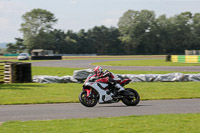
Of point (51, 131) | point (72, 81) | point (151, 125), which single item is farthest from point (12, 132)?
point (72, 81)

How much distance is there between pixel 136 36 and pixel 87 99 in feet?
347

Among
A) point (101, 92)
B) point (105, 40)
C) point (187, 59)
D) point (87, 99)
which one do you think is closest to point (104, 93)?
point (101, 92)

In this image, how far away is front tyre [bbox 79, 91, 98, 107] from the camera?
37.0 ft

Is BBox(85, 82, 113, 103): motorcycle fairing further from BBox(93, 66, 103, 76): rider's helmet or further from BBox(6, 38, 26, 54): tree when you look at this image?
BBox(6, 38, 26, 54): tree

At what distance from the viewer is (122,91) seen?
37.9 feet

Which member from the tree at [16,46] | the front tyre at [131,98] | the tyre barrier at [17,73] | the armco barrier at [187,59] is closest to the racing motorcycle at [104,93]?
the front tyre at [131,98]

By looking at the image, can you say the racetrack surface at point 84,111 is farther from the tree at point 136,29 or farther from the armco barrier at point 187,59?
the tree at point 136,29

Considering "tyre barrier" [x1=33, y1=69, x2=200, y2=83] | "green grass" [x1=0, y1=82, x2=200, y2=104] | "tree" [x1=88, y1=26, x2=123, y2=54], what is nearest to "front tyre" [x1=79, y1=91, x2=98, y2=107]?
"green grass" [x1=0, y1=82, x2=200, y2=104]

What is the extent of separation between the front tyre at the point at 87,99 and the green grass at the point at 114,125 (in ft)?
8.53

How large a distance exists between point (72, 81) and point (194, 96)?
7.78m

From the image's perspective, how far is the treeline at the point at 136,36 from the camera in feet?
369

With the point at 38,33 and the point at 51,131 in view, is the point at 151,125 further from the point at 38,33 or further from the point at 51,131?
the point at 38,33

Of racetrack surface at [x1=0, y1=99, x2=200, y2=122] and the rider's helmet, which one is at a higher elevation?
the rider's helmet

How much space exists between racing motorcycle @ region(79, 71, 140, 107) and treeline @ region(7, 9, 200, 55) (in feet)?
325
